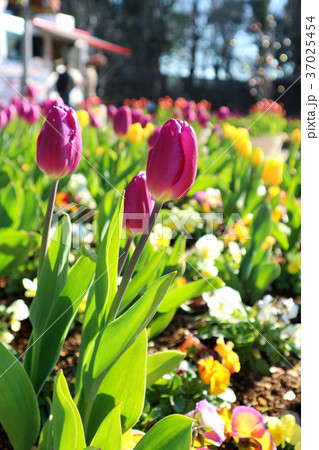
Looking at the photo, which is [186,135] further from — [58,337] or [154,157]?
[58,337]

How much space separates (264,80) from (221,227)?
8.93 metres

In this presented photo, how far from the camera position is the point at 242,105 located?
79.4 feet

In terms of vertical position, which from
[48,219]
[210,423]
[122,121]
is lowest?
[210,423]

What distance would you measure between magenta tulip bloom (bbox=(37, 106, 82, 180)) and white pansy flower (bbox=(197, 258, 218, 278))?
2.89 ft

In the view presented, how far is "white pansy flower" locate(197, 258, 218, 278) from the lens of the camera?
1722mm

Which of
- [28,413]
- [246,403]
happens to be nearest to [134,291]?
[28,413]

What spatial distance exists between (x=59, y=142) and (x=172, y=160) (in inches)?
10.3

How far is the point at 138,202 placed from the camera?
903mm

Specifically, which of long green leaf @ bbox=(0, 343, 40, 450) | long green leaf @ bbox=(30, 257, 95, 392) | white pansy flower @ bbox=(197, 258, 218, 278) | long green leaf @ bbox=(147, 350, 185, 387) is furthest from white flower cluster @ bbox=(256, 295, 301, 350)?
long green leaf @ bbox=(0, 343, 40, 450)

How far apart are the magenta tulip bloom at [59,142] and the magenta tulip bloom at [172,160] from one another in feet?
0.68

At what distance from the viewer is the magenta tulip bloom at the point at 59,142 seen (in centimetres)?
92

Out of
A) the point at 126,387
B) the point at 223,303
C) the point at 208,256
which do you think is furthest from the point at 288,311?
the point at 126,387

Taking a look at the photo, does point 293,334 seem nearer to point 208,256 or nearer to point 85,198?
point 208,256

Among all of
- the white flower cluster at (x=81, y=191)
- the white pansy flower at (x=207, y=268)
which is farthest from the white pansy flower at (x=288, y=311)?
the white flower cluster at (x=81, y=191)
